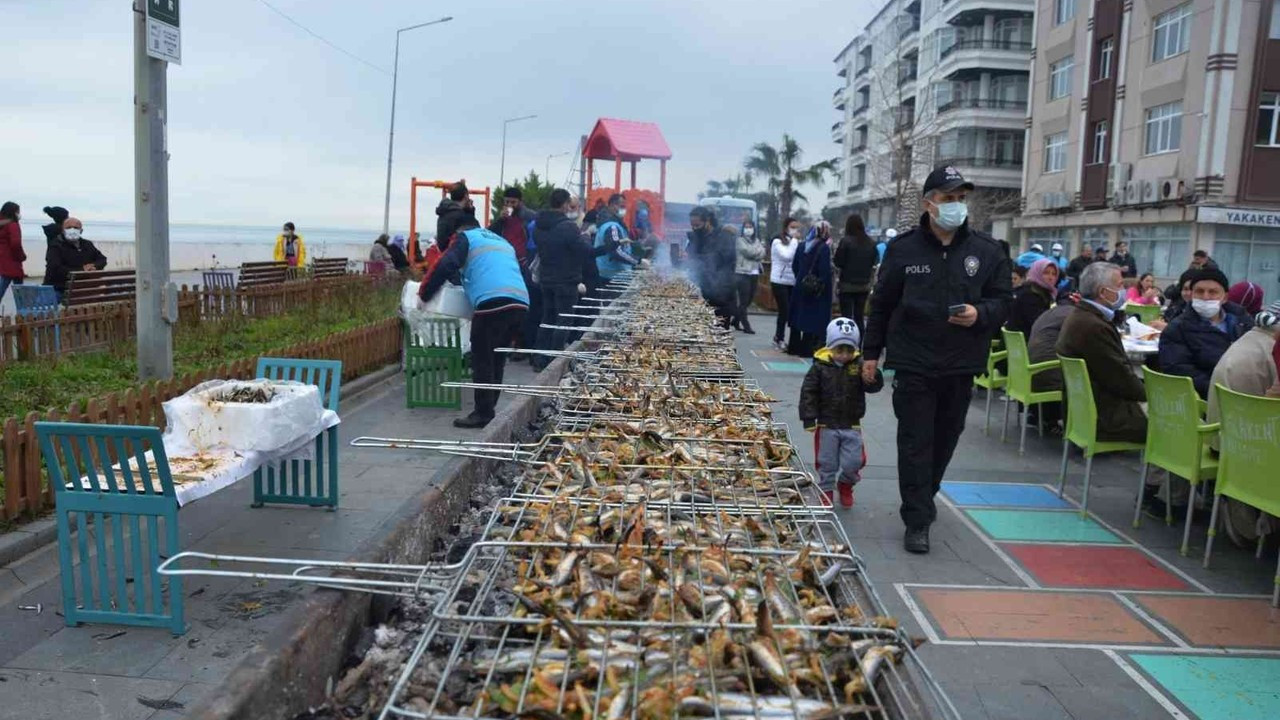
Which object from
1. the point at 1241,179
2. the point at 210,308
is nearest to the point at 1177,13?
the point at 1241,179

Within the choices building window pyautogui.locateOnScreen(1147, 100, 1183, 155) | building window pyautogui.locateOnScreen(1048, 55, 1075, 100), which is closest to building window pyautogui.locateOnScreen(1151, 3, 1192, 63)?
building window pyautogui.locateOnScreen(1147, 100, 1183, 155)

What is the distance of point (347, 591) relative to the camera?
257 cm

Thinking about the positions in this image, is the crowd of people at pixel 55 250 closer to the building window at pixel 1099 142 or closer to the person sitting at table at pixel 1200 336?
the person sitting at table at pixel 1200 336

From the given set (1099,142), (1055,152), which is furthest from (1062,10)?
(1099,142)

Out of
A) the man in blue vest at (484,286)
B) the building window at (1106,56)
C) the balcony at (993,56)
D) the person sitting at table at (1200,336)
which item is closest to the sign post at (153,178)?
the man in blue vest at (484,286)

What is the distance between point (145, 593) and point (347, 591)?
91.4 inches

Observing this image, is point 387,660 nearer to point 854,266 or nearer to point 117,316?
point 117,316

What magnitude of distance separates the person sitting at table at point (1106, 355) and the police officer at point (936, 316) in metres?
1.64

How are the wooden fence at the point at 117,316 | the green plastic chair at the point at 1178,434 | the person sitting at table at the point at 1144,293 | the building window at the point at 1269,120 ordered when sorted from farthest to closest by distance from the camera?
the building window at the point at 1269,120
the person sitting at table at the point at 1144,293
the wooden fence at the point at 117,316
the green plastic chair at the point at 1178,434

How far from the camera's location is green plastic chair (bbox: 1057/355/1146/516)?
6.20m

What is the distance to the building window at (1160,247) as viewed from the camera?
28359 millimetres

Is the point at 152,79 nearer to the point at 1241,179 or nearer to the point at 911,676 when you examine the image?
the point at 911,676

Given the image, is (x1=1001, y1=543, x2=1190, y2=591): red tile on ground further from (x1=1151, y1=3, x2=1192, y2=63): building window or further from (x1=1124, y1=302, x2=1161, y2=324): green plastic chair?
(x1=1151, y1=3, x2=1192, y2=63): building window

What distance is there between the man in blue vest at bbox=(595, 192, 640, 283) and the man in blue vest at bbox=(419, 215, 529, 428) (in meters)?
4.57
